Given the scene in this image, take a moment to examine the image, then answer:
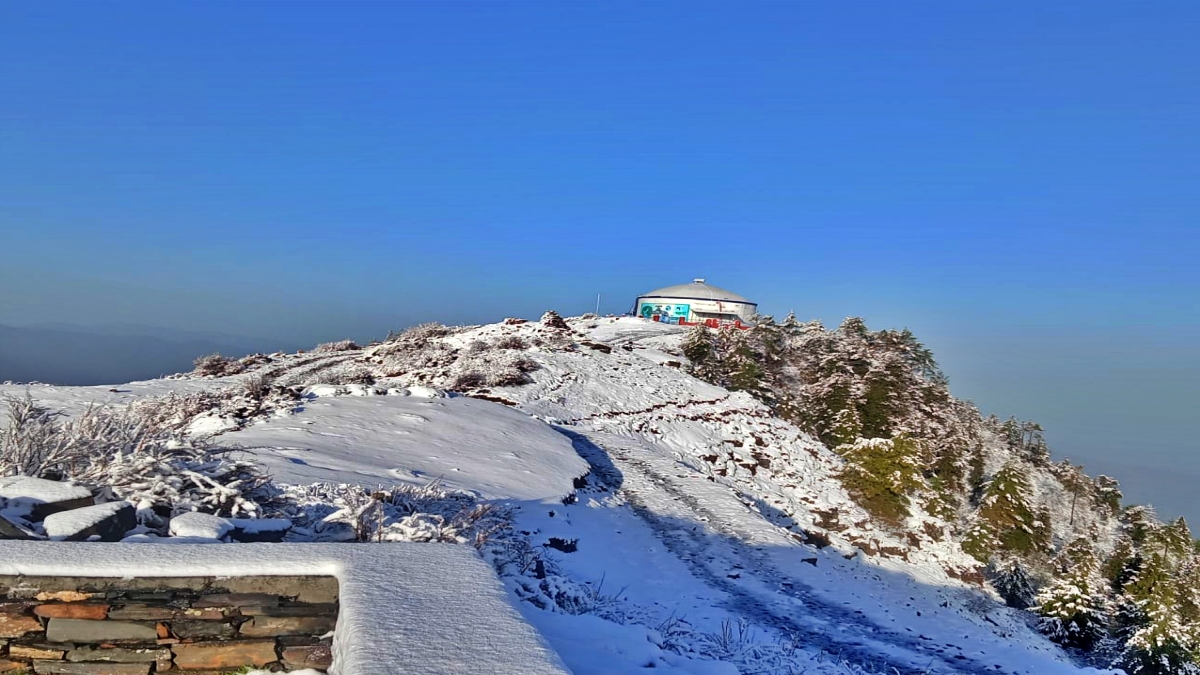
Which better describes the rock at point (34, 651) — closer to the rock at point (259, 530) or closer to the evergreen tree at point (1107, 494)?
the rock at point (259, 530)

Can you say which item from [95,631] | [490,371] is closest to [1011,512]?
[490,371]

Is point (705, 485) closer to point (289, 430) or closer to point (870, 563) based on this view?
point (870, 563)

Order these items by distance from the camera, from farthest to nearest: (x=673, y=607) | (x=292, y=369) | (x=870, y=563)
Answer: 1. (x=292, y=369)
2. (x=870, y=563)
3. (x=673, y=607)

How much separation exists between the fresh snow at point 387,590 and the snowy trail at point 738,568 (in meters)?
6.39

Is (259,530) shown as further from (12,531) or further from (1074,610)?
(1074,610)

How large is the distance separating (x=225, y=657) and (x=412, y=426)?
9196mm

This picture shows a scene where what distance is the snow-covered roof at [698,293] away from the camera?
57031 millimetres

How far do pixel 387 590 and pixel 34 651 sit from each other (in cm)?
176

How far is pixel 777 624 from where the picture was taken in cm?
968

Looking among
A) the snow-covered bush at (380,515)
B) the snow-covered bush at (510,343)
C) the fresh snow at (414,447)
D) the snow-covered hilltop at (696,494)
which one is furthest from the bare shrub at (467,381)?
the snow-covered bush at (380,515)

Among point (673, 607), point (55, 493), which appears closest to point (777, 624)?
point (673, 607)

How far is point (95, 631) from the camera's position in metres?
3.70

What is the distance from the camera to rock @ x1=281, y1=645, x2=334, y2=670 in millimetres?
3803

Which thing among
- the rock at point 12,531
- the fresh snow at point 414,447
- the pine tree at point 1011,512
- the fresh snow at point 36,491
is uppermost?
the fresh snow at point 36,491
